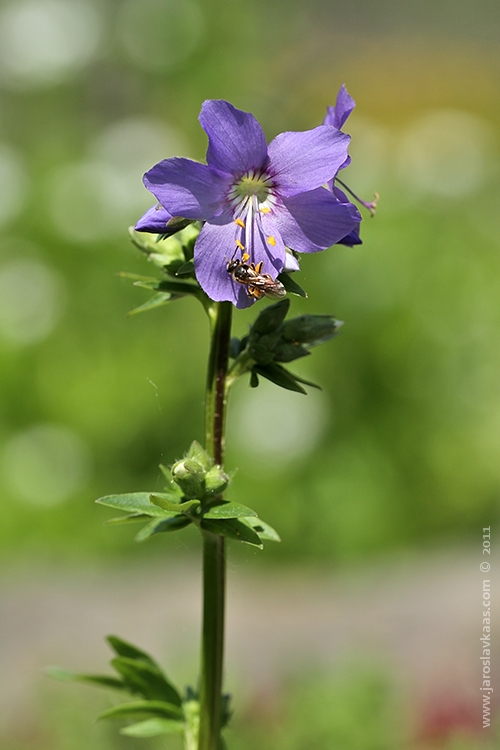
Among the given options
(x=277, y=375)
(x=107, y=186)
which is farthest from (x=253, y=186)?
(x=107, y=186)

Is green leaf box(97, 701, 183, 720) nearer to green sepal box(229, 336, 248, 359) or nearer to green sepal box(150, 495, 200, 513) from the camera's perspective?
green sepal box(150, 495, 200, 513)

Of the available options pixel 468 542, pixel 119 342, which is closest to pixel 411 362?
pixel 468 542

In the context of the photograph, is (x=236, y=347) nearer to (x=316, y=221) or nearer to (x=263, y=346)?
(x=263, y=346)

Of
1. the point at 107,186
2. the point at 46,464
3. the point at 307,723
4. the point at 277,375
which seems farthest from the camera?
the point at 107,186

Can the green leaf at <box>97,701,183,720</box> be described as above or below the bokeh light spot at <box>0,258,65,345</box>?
below

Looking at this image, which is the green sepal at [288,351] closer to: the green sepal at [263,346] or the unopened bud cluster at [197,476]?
the green sepal at [263,346]

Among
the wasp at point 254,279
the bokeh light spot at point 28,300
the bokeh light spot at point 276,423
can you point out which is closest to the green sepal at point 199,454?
the wasp at point 254,279

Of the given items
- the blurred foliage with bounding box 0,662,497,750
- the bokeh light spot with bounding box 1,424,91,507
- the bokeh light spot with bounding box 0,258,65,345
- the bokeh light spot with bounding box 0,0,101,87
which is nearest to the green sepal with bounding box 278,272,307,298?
the blurred foliage with bounding box 0,662,497,750
